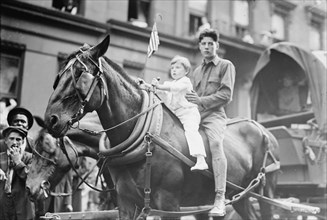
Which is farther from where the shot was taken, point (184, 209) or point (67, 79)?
point (184, 209)

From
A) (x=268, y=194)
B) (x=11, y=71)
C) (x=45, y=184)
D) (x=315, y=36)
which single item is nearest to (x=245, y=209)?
(x=268, y=194)

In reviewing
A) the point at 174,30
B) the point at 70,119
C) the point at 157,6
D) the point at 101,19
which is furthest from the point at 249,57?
the point at 70,119

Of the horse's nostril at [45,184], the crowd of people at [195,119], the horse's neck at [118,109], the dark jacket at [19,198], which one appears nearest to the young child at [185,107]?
the crowd of people at [195,119]

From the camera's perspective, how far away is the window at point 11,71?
45.1 feet

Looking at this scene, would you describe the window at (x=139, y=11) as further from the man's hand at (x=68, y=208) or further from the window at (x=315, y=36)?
the man's hand at (x=68, y=208)

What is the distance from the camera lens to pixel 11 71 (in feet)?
45.9

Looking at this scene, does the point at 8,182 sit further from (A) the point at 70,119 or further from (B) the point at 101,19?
(B) the point at 101,19

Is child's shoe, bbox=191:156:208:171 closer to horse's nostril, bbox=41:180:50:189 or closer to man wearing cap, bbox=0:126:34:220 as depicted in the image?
horse's nostril, bbox=41:180:50:189

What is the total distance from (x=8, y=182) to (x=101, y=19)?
1150 cm

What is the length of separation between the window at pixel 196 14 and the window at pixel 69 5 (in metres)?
5.33

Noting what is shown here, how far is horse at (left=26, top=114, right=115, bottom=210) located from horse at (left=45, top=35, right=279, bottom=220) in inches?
42.2

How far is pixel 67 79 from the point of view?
3625 mm

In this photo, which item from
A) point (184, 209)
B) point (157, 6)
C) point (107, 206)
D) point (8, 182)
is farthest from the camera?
point (157, 6)

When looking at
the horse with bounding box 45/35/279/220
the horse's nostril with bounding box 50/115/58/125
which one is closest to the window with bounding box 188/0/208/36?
the horse with bounding box 45/35/279/220
